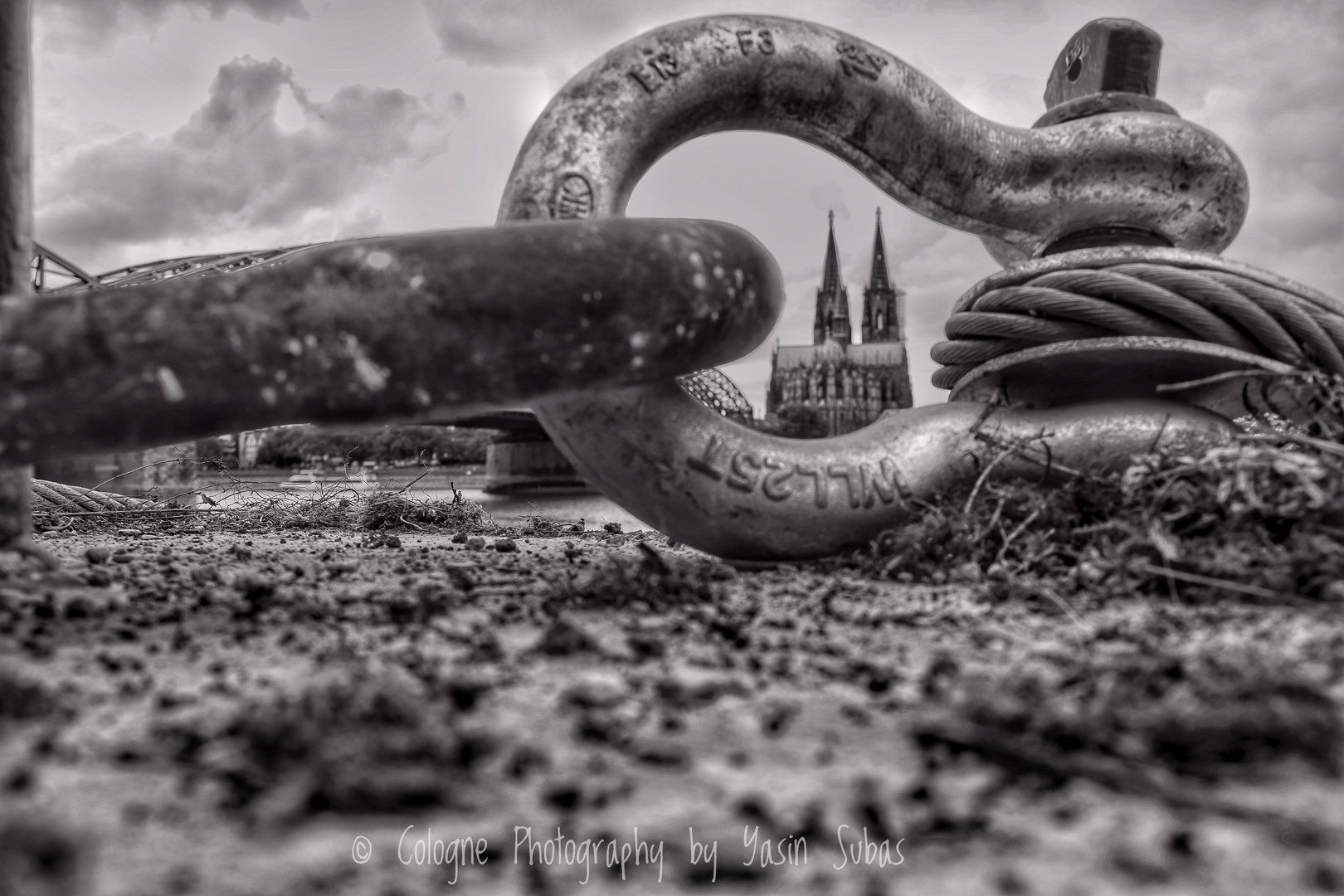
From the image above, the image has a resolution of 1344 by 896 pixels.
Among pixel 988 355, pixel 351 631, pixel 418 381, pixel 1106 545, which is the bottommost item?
pixel 351 631

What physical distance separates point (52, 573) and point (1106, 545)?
2.55 m

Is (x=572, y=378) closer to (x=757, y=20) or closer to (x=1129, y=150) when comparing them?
(x=757, y=20)

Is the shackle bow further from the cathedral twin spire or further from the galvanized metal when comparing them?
the cathedral twin spire

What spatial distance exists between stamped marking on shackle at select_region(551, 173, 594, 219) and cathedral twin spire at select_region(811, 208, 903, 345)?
89726 millimetres

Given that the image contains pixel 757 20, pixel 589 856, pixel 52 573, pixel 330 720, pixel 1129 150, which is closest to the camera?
pixel 589 856

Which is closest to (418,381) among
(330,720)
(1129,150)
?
(330,720)

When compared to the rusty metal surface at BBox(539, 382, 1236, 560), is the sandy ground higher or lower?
lower

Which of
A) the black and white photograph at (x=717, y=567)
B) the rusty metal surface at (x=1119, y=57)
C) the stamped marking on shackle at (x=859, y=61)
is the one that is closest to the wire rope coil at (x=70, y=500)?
the black and white photograph at (x=717, y=567)

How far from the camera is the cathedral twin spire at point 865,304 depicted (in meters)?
91.2

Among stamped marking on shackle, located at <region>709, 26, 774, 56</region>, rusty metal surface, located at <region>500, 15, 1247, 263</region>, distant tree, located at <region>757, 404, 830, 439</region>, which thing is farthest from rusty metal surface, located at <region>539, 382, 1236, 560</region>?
distant tree, located at <region>757, 404, 830, 439</region>

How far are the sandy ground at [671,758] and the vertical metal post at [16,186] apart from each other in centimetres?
61

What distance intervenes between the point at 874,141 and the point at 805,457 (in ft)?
3.87

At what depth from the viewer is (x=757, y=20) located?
3.03 m

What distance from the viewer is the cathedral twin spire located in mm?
91188
